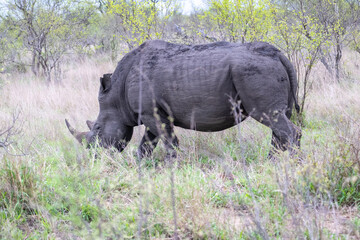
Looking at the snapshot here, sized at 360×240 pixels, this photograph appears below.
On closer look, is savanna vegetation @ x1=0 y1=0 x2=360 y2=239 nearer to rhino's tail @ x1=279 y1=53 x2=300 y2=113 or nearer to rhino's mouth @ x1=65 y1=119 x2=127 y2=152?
rhino's mouth @ x1=65 y1=119 x2=127 y2=152

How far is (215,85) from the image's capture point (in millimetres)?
4285

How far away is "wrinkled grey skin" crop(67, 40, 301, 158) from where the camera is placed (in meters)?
4.15

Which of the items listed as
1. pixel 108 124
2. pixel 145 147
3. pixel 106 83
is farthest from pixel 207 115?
pixel 106 83

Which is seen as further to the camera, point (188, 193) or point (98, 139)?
point (98, 139)

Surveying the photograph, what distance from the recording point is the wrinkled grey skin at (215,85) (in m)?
4.15

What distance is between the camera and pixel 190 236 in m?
2.77

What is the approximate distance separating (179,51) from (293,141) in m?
1.78

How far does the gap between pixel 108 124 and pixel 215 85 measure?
177 centimetres

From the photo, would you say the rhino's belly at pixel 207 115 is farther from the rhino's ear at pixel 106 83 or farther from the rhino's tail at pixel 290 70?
the rhino's ear at pixel 106 83

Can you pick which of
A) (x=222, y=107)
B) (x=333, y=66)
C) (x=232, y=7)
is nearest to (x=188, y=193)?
(x=222, y=107)

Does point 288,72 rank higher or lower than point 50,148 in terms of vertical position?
higher

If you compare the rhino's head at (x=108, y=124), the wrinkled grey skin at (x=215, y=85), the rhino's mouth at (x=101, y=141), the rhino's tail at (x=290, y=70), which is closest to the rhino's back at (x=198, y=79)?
the wrinkled grey skin at (x=215, y=85)

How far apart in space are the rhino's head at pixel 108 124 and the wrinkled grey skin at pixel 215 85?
155 millimetres

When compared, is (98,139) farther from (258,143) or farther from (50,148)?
(258,143)
